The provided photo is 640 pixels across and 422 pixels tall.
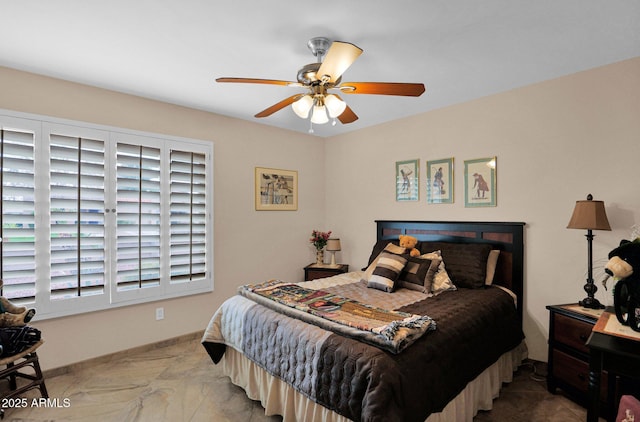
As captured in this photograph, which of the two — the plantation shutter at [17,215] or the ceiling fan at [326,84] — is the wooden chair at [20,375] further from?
the ceiling fan at [326,84]

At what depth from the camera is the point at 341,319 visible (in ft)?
6.38

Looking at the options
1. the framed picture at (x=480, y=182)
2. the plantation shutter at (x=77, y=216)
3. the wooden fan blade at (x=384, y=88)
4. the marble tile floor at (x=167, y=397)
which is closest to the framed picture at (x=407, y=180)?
the framed picture at (x=480, y=182)

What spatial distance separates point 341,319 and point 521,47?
2.28 metres

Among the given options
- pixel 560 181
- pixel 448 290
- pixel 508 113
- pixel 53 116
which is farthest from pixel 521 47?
pixel 53 116

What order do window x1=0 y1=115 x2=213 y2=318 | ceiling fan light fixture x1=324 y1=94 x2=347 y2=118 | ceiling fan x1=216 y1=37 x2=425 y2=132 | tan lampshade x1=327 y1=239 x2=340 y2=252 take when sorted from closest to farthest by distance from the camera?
1. ceiling fan x1=216 y1=37 x2=425 y2=132
2. ceiling fan light fixture x1=324 y1=94 x2=347 y2=118
3. window x1=0 y1=115 x2=213 y2=318
4. tan lampshade x1=327 y1=239 x2=340 y2=252

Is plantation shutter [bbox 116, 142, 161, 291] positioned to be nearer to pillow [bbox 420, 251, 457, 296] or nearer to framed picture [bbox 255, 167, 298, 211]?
framed picture [bbox 255, 167, 298, 211]

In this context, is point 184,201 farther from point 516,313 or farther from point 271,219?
point 516,313

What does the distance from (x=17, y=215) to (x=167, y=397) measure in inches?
75.2

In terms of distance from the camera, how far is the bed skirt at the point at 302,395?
6.15ft

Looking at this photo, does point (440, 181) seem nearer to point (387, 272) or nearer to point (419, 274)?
point (419, 274)

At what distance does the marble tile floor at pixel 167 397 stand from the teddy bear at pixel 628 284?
1046 mm

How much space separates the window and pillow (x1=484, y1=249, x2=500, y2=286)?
2.93m

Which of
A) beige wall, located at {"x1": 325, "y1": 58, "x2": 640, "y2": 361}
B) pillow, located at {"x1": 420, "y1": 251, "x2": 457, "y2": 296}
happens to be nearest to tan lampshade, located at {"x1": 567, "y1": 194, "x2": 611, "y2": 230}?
beige wall, located at {"x1": 325, "y1": 58, "x2": 640, "y2": 361}

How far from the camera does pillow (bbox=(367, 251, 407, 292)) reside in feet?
9.43
